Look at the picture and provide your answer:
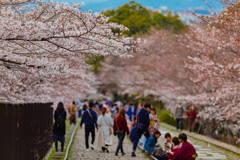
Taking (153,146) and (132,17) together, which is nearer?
(153,146)

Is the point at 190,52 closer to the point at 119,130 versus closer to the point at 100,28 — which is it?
the point at 119,130

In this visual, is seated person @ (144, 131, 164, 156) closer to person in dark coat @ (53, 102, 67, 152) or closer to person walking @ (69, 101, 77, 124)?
person in dark coat @ (53, 102, 67, 152)

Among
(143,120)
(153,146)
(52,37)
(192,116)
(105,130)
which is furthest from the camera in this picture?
(192,116)

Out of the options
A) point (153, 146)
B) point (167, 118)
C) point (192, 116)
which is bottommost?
point (153, 146)

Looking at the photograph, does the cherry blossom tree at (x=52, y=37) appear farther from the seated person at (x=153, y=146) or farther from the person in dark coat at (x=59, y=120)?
the seated person at (x=153, y=146)

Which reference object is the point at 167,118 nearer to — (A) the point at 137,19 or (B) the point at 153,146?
(B) the point at 153,146

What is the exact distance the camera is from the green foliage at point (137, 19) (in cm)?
5778

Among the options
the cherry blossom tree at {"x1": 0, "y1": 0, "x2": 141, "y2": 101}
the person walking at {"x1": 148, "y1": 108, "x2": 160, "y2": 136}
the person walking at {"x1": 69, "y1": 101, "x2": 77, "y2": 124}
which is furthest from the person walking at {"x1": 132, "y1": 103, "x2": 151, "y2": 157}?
the person walking at {"x1": 69, "y1": 101, "x2": 77, "y2": 124}

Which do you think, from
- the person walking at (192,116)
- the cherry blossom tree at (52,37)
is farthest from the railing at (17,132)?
the person walking at (192,116)

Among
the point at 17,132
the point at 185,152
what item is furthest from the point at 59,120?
the point at 17,132

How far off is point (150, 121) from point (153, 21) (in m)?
49.1

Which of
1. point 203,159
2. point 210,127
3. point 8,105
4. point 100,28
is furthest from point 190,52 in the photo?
point 8,105

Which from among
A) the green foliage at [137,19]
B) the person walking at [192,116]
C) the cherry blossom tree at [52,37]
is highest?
the green foliage at [137,19]

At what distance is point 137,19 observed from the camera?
59.2 meters
